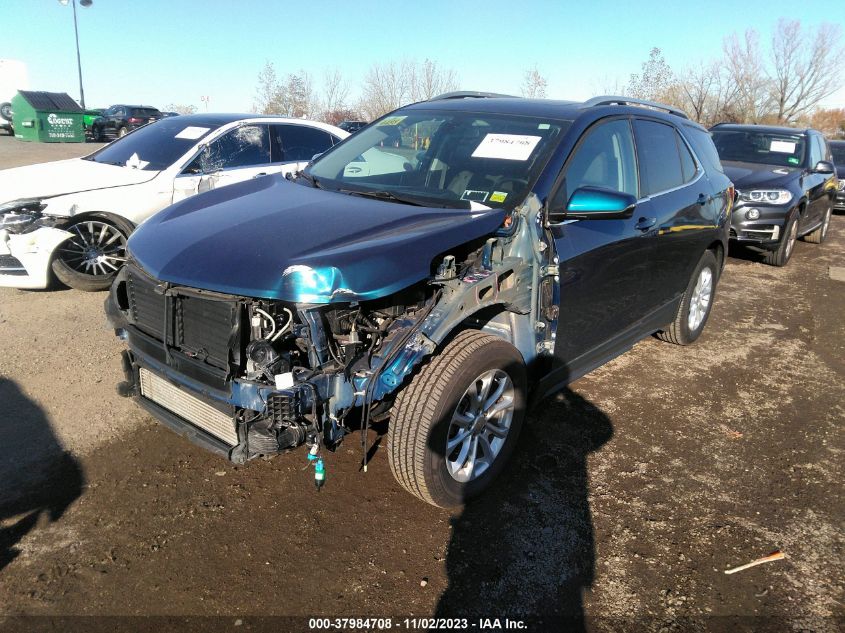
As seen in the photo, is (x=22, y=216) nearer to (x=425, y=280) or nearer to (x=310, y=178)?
(x=310, y=178)

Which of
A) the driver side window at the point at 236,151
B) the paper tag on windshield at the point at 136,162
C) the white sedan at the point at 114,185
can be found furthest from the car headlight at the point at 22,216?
the driver side window at the point at 236,151

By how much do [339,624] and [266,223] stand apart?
1.75 m

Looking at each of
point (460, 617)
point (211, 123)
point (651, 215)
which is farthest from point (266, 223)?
point (211, 123)

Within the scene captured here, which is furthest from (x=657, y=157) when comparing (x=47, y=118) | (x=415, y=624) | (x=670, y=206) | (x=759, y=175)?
(x=47, y=118)

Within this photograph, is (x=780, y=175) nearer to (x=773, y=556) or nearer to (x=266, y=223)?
(x=773, y=556)

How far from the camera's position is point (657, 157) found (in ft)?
13.7

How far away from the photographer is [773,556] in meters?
2.79

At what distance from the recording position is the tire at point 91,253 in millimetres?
5633

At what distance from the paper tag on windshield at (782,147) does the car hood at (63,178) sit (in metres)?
8.95

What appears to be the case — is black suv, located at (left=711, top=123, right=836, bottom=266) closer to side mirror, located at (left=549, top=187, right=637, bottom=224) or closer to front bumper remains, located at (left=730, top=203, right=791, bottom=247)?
front bumper remains, located at (left=730, top=203, right=791, bottom=247)

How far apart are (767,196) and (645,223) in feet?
19.2

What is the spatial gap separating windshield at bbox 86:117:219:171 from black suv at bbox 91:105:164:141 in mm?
23366

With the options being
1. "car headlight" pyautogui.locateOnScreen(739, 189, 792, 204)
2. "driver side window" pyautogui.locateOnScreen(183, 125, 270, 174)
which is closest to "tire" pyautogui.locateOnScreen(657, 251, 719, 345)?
"car headlight" pyautogui.locateOnScreen(739, 189, 792, 204)

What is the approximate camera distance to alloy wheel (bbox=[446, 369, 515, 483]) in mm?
2898
